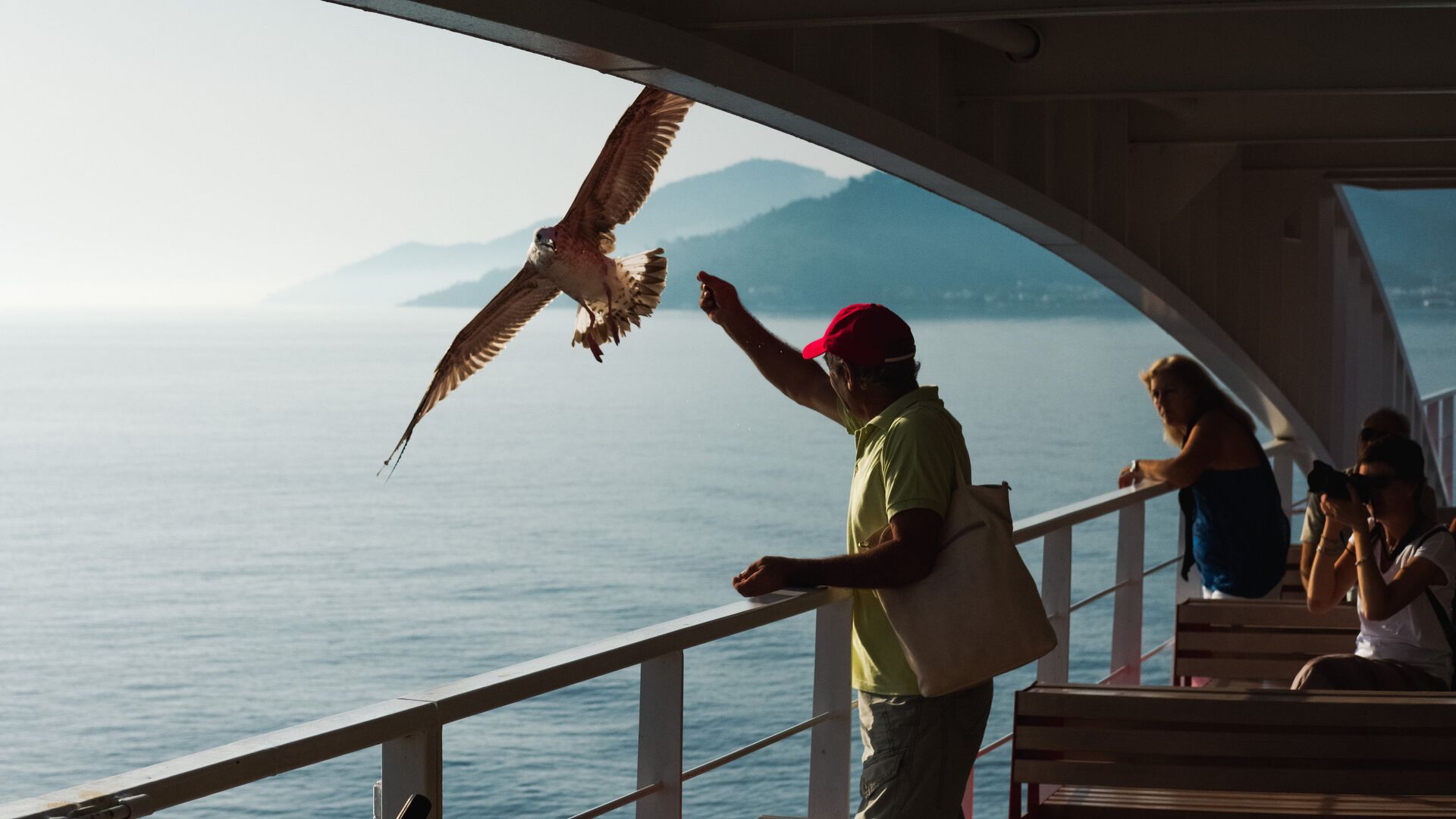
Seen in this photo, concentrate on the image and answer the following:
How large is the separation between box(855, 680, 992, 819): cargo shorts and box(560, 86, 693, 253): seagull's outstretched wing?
96 centimetres

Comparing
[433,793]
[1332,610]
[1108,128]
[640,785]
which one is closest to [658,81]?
[640,785]

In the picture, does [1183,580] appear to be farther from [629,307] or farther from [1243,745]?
[629,307]

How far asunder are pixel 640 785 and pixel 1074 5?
5.72ft

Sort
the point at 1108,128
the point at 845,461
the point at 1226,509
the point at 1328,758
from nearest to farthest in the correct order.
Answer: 1. the point at 1328,758
2. the point at 1226,509
3. the point at 1108,128
4. the point at 845,461

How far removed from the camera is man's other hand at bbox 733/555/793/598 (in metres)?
2.27

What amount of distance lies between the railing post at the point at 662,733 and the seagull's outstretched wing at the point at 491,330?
635mm

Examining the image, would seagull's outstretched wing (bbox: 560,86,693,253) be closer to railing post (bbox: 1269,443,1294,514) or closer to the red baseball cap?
the red baseball cap

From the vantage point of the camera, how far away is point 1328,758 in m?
2.37

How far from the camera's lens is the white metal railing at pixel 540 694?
1294 millimetres

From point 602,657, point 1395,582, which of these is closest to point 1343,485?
point 1395,582

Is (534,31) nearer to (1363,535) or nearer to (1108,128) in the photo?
(1363,535)

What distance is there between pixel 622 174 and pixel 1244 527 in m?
2.43

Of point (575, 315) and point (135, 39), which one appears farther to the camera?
point (135, 39)

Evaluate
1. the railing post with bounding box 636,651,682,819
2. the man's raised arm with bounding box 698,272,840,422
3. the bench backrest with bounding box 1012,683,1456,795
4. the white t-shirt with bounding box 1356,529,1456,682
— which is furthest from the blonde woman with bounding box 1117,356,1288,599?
the railing post with bounding box 636,651,682,819
